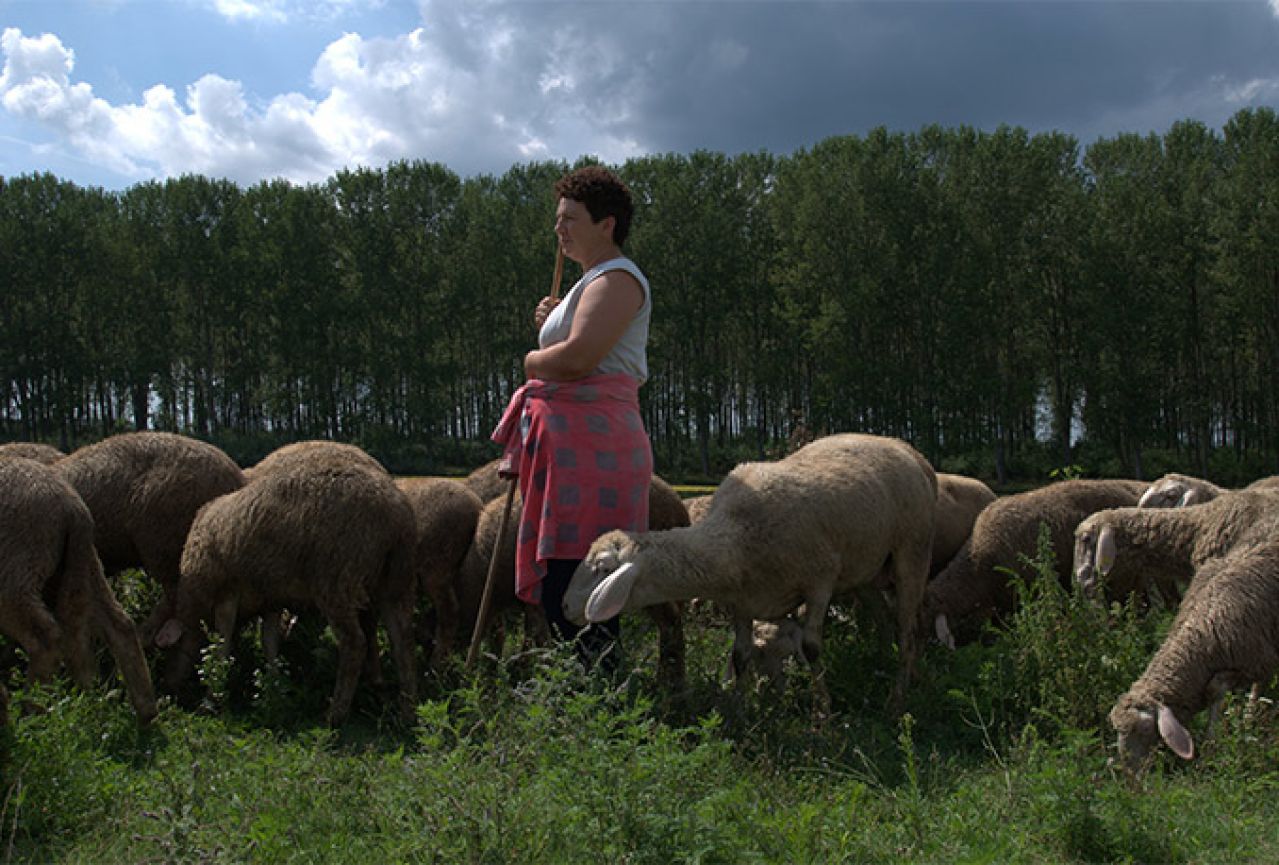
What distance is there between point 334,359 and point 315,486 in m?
41.2

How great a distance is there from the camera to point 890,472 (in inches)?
260

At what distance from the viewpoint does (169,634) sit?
6371 millimetres

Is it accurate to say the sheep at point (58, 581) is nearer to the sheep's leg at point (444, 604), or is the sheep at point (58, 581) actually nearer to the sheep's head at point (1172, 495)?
the sheep's leg at point (444, 604)

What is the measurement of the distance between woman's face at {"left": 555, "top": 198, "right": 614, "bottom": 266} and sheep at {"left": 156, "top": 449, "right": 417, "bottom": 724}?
7.37 ft

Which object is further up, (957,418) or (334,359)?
(334,359)

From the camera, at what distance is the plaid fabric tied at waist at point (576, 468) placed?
4.89 m

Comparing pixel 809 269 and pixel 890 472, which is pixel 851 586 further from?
pixel 809 269

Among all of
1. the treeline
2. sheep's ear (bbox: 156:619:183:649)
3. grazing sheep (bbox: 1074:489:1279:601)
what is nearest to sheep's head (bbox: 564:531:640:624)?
sheep's ear (bbox: 156:619:183:649)

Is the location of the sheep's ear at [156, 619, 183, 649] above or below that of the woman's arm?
below

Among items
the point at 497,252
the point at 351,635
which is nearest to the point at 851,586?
the point at 351,635

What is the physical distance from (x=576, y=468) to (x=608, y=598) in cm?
68

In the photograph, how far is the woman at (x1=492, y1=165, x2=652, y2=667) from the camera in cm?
481

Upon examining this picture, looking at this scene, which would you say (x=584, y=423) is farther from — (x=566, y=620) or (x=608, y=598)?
(x=566, y=620)

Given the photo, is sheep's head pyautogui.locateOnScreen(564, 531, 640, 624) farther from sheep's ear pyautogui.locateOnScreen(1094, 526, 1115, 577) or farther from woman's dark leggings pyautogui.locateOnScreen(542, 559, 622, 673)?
sheep's ear pyautogui.locateOnScreen(1094, 526, 1115, 577)
